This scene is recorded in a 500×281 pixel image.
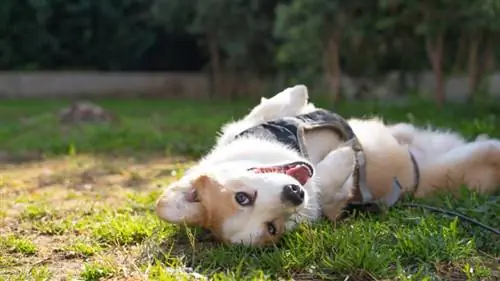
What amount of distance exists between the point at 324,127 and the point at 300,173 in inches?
22.0

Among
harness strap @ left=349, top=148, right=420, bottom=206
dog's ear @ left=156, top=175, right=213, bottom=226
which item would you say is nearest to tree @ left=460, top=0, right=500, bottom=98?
harness strap @ left=349, top=148, right=420, bottom=206

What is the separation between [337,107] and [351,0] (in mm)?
1313

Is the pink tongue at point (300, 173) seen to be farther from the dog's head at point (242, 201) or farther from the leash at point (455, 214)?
the leash at point (455, 214)

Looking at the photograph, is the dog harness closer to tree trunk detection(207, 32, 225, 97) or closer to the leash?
the leash

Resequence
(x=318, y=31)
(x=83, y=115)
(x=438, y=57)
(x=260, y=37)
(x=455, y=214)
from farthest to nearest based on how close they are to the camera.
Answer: (x=260, y=37)
(x=318, y=31)
(x=438, y=57)
(x=83, y=115)
(x=455, y=214)

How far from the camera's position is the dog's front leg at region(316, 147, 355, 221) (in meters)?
2.68

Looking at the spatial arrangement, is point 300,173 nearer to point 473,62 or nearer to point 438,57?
point 438,57

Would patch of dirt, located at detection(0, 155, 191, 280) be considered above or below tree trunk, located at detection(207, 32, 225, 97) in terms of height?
above

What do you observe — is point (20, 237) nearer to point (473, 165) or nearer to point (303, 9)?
point (473, 165)

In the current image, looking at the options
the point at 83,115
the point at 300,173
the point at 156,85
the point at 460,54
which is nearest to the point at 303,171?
the point at 300,173

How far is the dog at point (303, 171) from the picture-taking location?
2.28m

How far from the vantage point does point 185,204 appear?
240 centimetres

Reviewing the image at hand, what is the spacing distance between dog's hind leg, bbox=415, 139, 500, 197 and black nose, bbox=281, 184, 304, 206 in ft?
3.43

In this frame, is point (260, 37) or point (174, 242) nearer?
point (174, 242)
